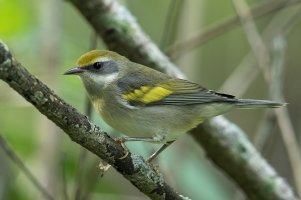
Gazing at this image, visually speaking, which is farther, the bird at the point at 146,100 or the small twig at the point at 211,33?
the small twig at the point at 211,33

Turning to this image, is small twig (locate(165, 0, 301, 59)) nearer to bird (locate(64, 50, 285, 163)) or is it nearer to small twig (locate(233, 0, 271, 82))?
small twig (locate(233, 0, 271, 82))

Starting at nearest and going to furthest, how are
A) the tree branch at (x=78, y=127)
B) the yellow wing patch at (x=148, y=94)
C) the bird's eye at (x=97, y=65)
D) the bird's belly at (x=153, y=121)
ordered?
the tree branch at (x=78, y=127)
the bird's belly at (x=153, y=121)
the yellow wing patch at (x=148, y=94)
the bird's eye at (x=97, y=65)

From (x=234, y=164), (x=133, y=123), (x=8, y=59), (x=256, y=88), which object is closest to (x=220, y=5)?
(x=256, y=88)

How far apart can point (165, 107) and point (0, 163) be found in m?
1.66

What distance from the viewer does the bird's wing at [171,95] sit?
12.6 feet

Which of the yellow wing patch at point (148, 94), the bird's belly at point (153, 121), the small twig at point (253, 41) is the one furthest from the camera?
the small twig at point (253, 41)

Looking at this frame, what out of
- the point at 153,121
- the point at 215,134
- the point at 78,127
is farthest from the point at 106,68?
the point at 78,127

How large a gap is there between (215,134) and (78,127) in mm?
1920

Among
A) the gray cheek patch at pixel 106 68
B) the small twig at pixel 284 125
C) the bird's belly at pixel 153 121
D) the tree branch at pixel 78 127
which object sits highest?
the small twig at pixel 284 125

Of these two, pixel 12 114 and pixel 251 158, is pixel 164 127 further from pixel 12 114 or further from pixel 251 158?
pixel 12 114

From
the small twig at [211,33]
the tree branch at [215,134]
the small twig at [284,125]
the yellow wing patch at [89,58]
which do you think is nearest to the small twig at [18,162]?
the yellow wing patch at [89,58]

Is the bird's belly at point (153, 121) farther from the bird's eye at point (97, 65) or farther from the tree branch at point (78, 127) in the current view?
the tree branch at point (78, 127)

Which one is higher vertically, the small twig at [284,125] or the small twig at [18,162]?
the small twig at [284,125]

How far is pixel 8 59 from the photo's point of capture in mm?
2035
